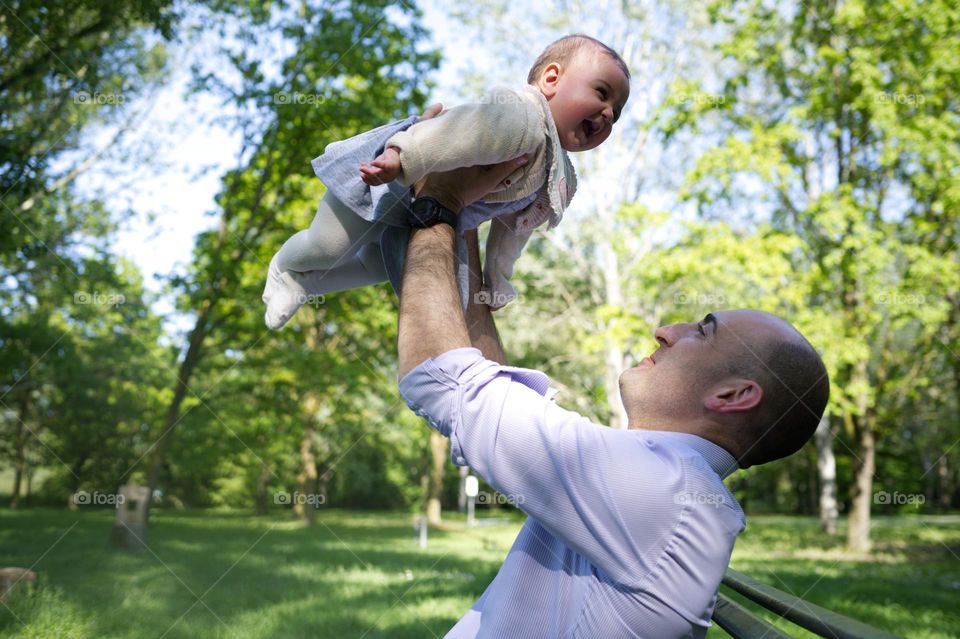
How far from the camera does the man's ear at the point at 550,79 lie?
5.79 ft

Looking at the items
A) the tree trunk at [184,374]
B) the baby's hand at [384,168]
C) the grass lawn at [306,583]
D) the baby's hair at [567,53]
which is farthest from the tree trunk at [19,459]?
the baby's hand at [384,168]

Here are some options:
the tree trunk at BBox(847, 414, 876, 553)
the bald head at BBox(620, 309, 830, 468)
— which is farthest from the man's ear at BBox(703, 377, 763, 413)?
the tree trunk at BBox(847, 414, 876, 553)

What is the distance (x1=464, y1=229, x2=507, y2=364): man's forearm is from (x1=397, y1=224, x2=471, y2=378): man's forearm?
0.41 m

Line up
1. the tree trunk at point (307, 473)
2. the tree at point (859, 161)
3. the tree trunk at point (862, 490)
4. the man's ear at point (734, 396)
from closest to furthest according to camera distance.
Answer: the man's ear at point (734, 396), the tree at point (859, 161), the tree trunk at point (862, 490), the tree trunk at point (307, 473)

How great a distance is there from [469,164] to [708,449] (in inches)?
26.0

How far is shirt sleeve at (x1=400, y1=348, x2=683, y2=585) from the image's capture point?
3.80ft

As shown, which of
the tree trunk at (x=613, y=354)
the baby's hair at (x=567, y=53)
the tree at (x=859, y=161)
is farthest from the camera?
the tree trunk at (x=613, y=354)

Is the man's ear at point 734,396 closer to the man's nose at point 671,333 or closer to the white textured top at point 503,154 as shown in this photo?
the man's nose at point 671,333

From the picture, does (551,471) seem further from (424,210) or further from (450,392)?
(424,210)

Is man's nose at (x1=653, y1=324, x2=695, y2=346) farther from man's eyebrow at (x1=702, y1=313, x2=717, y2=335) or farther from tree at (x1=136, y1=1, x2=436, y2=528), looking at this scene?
tree at (x1=136, y1=1, x2=436, y2=528)

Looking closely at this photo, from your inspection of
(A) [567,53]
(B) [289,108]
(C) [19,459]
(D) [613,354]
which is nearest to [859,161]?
(D) [613,354]

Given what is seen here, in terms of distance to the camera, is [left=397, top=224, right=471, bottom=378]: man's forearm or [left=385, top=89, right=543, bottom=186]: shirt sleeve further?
[left=385, top=89, right=543, bottom=186]: shirt sleeve

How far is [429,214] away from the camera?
1317 mm

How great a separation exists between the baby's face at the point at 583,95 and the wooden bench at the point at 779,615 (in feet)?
3.42
